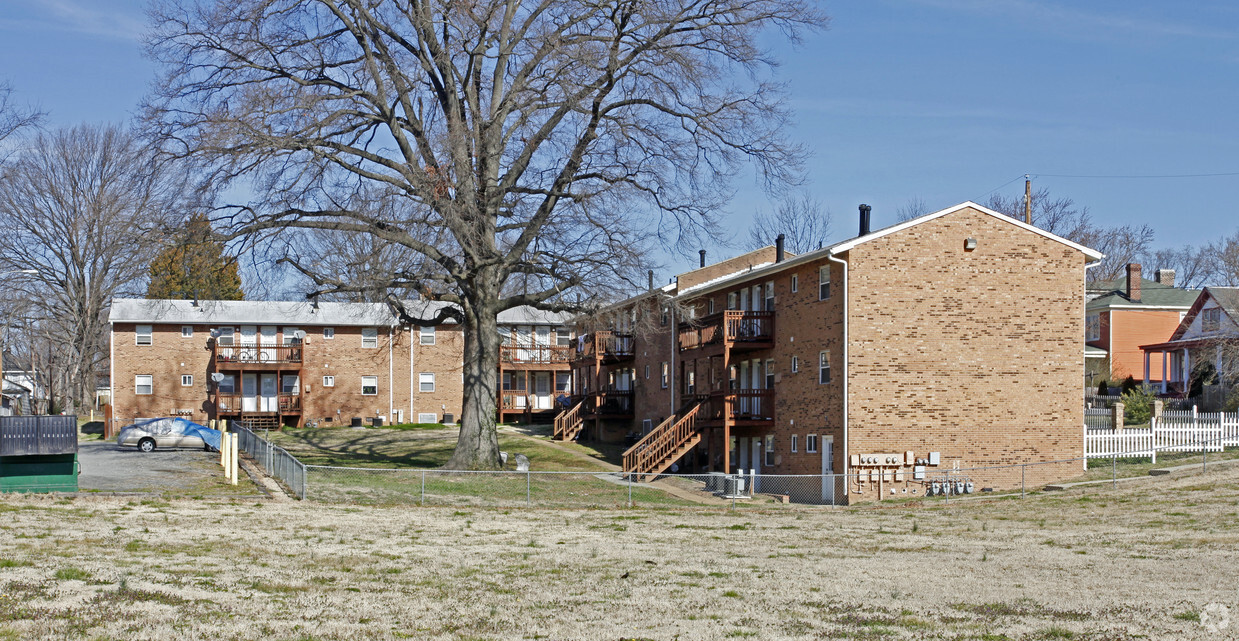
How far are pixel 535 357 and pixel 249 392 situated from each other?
15.2m

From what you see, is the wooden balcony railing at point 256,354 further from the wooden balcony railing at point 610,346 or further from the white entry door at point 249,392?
the wooden balcony railing at point 610,346

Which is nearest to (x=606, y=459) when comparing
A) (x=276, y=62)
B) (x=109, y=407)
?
(x=276, y=62)

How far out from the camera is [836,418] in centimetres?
3634

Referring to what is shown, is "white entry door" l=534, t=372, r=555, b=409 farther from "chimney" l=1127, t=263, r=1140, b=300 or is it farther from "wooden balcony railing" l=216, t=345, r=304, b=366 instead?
"chimney" l=1127, t=263, r=1140, b=300

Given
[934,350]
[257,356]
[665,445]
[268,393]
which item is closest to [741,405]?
[665,445]

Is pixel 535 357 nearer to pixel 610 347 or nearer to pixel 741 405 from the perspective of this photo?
pixel 610 347

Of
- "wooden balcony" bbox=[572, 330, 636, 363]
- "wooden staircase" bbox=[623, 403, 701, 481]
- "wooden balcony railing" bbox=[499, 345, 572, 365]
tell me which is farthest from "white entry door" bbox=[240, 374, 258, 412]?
"wooden staircase" bbox=[623, 403, 701, 481]

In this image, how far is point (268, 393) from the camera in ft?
211

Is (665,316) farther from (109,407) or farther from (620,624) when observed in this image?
(620,624)

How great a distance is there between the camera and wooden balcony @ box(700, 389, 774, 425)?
41.0 m

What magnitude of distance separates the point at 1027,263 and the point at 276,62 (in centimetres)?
2317

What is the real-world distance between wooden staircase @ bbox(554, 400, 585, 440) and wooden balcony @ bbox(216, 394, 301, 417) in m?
15.9

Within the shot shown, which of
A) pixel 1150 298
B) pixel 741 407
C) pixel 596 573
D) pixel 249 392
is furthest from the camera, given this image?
pixel 1150 298

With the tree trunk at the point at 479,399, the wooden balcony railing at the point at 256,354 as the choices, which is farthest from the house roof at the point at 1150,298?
the wooden balcony railing at the point at 256,354
